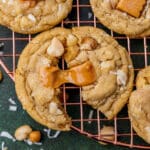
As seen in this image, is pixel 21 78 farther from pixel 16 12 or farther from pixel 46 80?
pixel 16 12

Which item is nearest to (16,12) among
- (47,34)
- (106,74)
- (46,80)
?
(47,34)

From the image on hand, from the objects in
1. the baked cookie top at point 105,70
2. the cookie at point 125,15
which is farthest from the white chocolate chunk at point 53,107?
the cookie at point 125,15

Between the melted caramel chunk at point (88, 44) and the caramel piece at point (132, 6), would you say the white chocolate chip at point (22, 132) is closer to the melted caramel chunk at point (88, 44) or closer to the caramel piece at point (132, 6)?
the melted caramel chunk at point (88, 44)

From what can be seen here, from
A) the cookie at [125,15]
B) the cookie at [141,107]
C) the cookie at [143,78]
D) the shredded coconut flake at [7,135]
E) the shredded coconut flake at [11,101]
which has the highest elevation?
the cookie at [125,15]

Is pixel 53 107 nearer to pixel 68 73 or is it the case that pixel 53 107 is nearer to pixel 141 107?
pixel 68 73

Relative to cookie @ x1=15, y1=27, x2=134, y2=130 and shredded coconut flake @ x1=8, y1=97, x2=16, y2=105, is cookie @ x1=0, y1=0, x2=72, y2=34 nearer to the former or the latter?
cookie @ x1=15, y1=27, x2=134, y2=130

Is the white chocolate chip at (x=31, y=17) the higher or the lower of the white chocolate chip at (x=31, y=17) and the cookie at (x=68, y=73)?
the higher
